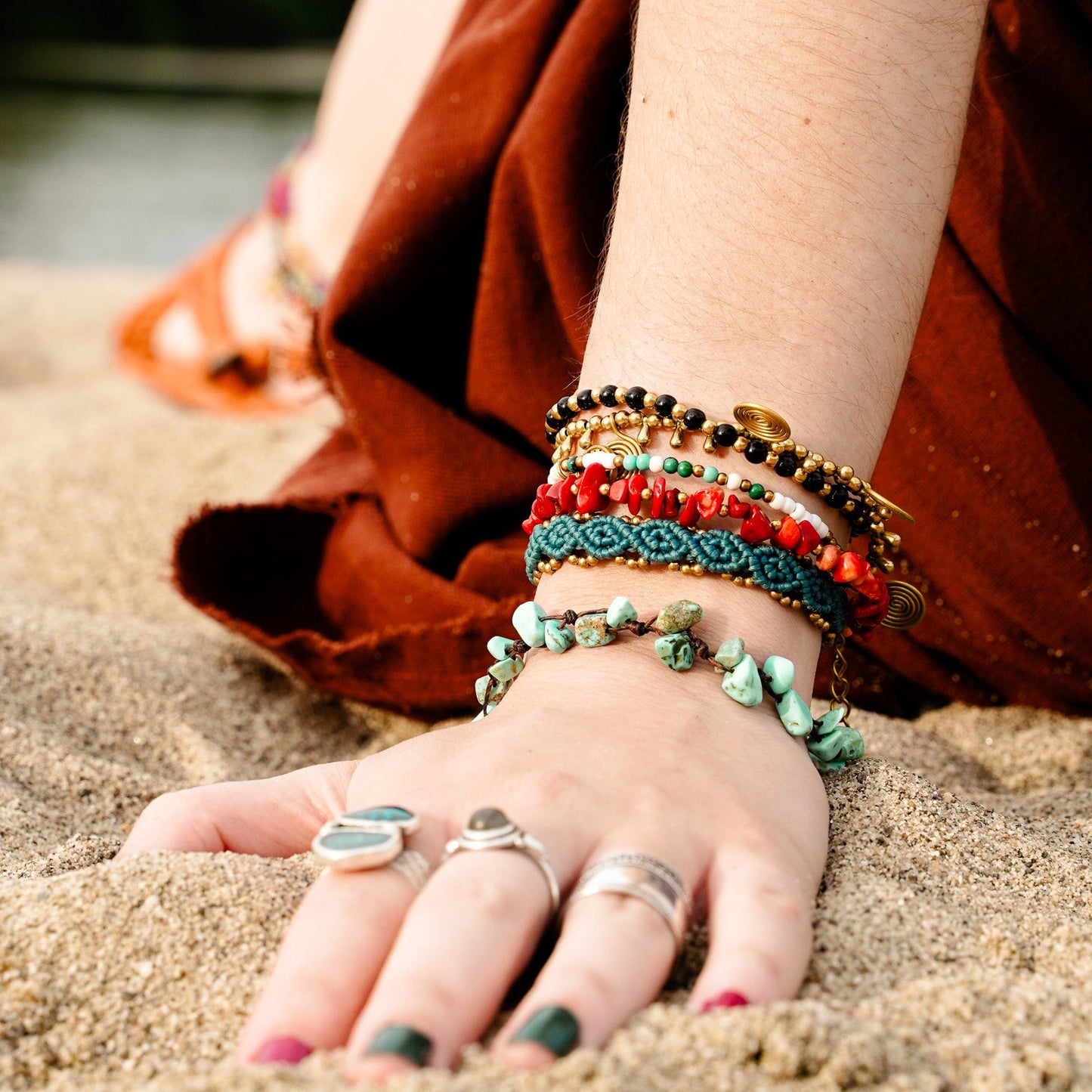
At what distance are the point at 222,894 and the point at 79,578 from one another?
A: 4.30 ft

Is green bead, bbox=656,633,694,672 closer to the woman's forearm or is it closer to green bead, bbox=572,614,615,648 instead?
green bead, bbox=572,614,615,648

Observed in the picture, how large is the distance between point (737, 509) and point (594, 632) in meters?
0.15

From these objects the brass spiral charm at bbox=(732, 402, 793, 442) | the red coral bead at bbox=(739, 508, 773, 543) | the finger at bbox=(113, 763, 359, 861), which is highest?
the brass spiral charm at bbox=(732, 402, 793, 442)

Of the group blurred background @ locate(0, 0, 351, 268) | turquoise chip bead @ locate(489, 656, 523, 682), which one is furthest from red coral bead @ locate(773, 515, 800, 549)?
blurred background @ locate(0, 0, 351, 268)

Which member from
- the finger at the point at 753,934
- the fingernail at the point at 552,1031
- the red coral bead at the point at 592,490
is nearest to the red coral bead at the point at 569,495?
the red coral bead at the point at 592,490

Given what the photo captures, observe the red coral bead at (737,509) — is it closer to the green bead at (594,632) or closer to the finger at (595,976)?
the green bead at (594,632)

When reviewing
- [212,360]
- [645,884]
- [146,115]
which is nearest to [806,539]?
[645,884]

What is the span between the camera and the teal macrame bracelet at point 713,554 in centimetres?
92

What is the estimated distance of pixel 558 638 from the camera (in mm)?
940

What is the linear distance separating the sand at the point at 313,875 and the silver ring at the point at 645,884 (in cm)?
4

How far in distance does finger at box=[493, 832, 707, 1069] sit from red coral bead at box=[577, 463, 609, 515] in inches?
12.3

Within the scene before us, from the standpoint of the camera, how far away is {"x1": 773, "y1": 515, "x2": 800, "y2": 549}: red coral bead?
3.04ft

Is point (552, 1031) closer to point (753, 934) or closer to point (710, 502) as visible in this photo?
point (753, 934)

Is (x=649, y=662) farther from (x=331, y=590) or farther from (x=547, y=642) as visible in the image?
(x=331, y=590)
